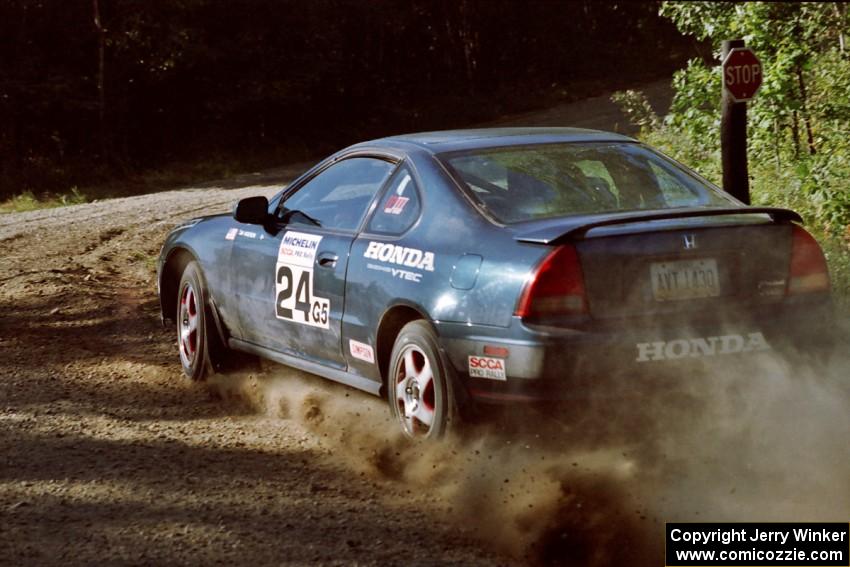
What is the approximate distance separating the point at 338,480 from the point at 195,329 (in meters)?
2.48

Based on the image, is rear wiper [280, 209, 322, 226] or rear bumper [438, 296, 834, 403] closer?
rear bumper [438, 296, 834, 403]

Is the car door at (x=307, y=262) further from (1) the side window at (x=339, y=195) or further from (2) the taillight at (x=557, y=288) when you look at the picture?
(2) the taillight at (x=557, y=288)

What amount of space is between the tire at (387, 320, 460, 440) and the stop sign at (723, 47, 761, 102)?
4945mm

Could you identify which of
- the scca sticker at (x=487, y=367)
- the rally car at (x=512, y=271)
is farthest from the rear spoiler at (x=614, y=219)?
the scca sticker at (x=487, y=367)

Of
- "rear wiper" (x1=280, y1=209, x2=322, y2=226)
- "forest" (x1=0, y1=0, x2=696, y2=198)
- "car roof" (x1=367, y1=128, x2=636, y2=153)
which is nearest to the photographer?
"car roof" (x1=367, y1=128, x2=636, y2=153)

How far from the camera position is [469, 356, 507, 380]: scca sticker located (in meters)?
5.03

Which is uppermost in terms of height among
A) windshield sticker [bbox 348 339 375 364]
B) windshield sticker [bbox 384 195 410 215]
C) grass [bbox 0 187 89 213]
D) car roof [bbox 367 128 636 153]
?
car roof [bbox 367 128 636 153]

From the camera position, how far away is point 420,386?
546 centimetres

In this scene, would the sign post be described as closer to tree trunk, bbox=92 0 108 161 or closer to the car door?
the car door

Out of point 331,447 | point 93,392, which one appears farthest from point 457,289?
point 93,392

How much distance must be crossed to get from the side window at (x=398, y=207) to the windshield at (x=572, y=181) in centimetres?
23

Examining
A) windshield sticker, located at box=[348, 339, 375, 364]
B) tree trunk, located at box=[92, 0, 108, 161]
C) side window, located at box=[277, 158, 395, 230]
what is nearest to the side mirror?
side window, located at box=[277, 158, 395, 230]

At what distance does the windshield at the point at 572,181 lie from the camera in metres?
5.51

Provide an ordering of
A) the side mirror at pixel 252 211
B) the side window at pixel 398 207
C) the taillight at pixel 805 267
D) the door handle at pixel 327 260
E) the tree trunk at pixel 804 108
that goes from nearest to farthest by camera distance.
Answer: the taillight at pixel 805 267 → the side window at pixel 398 207 → the door handle at pixel 327 260 → the side mirror at pixel 252 211 → the tree trunk at pixel 804 108
